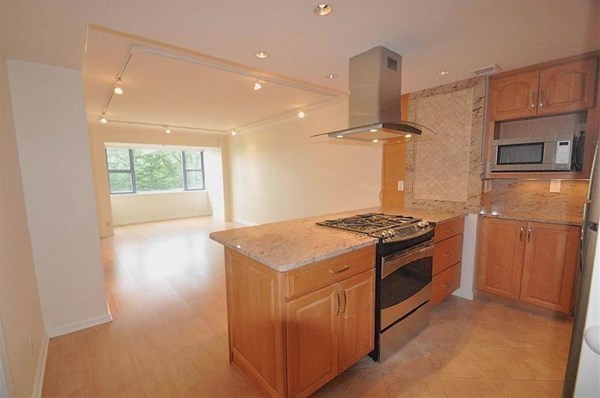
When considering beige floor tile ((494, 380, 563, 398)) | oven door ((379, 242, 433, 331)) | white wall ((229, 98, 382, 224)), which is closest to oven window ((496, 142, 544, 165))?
oven door ((379, 242, 433, 331))

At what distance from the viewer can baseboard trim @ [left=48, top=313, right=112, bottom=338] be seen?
2.31m

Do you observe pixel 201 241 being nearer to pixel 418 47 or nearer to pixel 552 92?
pixel 418 47

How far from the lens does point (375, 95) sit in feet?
6.93

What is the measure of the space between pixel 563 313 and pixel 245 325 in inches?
113

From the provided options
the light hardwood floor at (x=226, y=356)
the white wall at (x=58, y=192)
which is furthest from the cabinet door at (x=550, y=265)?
the white wall at (x=58, y=192)

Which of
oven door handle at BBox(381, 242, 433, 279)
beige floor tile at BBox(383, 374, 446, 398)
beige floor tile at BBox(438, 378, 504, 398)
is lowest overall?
beige floor tile at BBox(438, 378, 504, 398)

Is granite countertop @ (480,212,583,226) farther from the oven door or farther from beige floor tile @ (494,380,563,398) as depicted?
beige floor tile @ (494,380,563,398)

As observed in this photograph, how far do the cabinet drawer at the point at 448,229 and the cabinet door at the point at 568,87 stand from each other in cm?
124

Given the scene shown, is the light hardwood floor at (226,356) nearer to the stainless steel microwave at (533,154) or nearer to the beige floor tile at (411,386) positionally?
the beige floor tile at (411,386)

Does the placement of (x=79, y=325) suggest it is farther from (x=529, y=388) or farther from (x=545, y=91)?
(x=545, y=91)

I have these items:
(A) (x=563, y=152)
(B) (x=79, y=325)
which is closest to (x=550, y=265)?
(A) (x=563, y=152)

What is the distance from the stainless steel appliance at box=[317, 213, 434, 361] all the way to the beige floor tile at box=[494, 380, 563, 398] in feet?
2.08

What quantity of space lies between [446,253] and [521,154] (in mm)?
1178

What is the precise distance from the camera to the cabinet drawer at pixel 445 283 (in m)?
2.56
